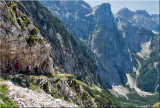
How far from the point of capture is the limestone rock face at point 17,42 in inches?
1326

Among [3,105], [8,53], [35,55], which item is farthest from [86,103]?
[3,105]

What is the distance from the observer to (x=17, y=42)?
36031 millimetres

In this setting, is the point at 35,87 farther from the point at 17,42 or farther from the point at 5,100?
the point at 5,100

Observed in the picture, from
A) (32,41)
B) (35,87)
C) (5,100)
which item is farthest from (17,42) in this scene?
(5,100)

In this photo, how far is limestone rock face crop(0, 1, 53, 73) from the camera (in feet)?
110

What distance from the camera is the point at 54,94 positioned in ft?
129

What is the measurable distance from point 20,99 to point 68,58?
159197 millimetres

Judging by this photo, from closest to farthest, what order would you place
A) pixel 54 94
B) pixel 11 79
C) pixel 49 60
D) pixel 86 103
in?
pixel 11 79
pixel 54 94
pixel 49 60
pixel 86 103

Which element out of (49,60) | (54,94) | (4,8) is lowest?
(54,94)

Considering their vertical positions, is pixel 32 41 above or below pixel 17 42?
above

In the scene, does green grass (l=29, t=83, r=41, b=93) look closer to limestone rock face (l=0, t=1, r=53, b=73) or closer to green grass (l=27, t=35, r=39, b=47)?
limestone rock face (l=0, t=1, r=53, b=73)

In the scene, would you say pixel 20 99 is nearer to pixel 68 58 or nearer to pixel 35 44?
pixel 35 44

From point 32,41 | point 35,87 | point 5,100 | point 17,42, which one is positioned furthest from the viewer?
point 32,41

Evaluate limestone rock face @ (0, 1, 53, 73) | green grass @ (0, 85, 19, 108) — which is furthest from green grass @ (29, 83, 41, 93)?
green grass @ (0, 85, 19, 108)
